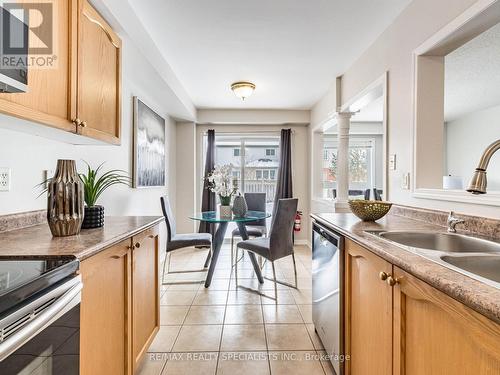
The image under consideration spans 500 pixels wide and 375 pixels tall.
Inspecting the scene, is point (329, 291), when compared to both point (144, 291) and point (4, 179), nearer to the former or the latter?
point (144, 291)

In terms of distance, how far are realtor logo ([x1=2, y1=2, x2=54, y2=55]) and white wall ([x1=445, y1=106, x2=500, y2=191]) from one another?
6.46 meters

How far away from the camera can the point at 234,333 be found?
205 centimetres

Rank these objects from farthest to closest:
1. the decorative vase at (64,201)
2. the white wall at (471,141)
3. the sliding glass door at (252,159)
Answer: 1. the sliding glass door at (252,159)
2. the white wall at (471,141)
3. the decorative vase at (64,201)

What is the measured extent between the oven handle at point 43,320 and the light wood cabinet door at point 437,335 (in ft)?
3.46

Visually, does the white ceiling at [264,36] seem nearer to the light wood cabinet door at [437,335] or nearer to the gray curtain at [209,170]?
the gray curtain at [209,170]

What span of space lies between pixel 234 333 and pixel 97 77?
6.51ft

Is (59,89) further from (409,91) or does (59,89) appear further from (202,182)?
(202,182)

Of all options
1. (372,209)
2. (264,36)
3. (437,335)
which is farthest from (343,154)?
(437,335)

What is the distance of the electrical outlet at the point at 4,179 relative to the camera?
1.29 m

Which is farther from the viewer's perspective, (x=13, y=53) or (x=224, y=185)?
(x=224, y=185)

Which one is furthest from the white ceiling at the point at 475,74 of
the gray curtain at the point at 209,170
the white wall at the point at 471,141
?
the gray curtain at the point at 209,170

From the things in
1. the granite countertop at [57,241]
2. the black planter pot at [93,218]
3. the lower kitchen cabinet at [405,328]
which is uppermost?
the black planter pot at [93,218]

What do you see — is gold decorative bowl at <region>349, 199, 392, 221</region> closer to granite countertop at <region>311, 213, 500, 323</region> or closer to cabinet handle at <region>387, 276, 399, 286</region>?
granite countertop at <region>311, 213, 500, 323</region>

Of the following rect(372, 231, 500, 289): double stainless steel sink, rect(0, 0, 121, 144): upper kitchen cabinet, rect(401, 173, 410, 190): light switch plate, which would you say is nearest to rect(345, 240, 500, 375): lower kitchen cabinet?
rect(372, 231, 500, 289): double stainless steel sink
